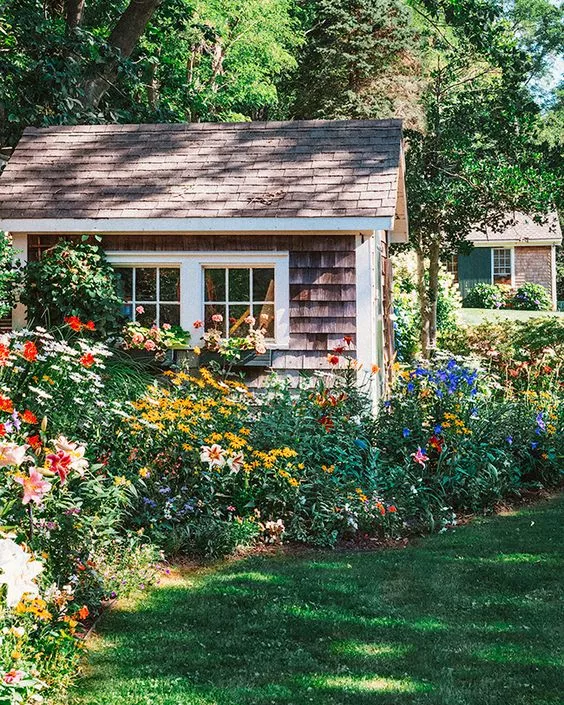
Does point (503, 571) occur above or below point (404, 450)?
below

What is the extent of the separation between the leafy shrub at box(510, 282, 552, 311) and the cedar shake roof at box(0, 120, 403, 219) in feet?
66.0

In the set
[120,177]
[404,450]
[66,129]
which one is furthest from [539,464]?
[66,129]

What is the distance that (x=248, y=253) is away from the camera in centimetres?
971

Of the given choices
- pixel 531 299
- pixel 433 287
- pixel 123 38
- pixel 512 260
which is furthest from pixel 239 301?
pixel 512 260

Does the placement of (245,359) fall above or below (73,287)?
below

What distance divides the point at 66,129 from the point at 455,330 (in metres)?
9.21

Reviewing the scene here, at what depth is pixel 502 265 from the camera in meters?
31.8

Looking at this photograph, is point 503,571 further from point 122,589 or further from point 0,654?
point 0,654

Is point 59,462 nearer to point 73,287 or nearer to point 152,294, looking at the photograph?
point 73,287

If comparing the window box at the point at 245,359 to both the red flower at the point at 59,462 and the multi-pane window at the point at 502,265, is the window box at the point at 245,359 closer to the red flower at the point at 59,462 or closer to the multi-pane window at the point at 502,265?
the red flower at the point at 59,462

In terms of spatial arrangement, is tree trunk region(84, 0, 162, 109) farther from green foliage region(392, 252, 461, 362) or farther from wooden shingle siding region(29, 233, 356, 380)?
wooden shingle siding region(29, 233, 356, 380)

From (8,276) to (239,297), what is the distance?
2474 mm

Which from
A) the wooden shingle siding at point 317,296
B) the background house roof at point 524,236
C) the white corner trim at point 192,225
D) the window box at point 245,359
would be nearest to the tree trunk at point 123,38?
the white corner trim at point 192,225

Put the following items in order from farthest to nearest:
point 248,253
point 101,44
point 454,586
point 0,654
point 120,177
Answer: point 101,44 < point 120,177 < point 248,253 < point 454,586 < point 0,654
